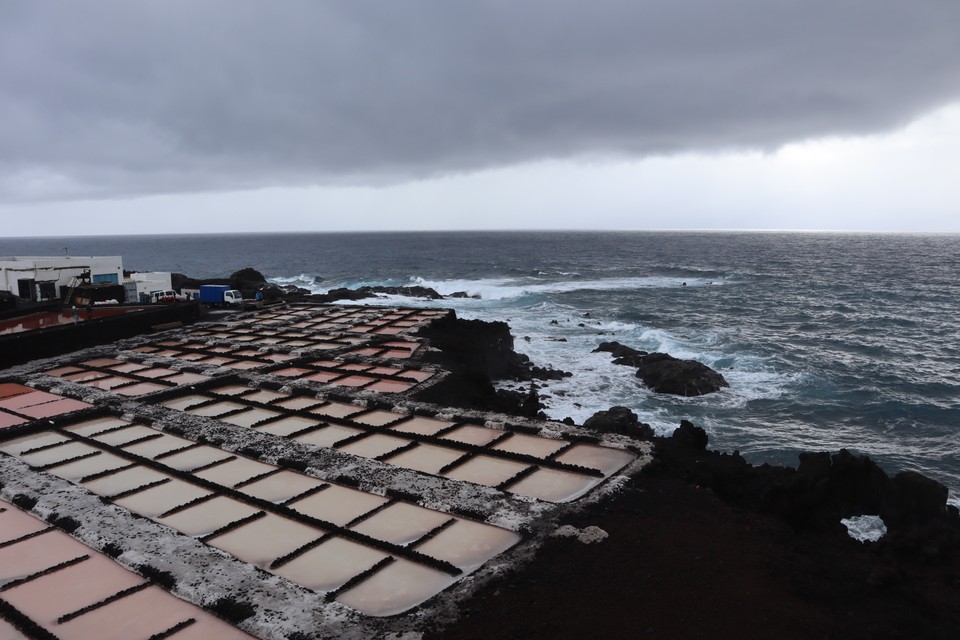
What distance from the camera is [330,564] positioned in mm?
8484

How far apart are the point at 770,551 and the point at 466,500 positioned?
15.9ft

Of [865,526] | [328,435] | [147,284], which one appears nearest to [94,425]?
[328,435]

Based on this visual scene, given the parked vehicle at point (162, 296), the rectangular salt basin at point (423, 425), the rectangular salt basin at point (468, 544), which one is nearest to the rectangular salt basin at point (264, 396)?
the rectangular salt basin at point (423, 425)

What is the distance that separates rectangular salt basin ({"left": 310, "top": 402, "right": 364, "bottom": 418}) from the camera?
50.0 feet

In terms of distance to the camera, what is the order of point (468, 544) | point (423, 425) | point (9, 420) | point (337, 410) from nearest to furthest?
point (468, 544)
point (423, 425)
point (9, 420)
point (337, 410)

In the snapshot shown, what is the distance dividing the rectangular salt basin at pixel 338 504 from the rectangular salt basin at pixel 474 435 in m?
2.98

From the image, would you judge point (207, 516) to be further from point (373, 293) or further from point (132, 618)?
point (373, 293)

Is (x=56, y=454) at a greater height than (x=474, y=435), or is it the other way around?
(x=474, y=435)

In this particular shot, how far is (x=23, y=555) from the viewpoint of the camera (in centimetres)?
888

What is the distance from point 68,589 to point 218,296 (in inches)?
1435

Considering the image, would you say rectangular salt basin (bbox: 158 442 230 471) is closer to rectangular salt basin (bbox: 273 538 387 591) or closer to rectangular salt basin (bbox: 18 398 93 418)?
rectangular salt basin (bbox: 273 538 387 591)

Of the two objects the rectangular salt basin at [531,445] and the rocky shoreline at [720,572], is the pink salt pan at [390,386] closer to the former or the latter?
the rectangular salt basin at [531,445]

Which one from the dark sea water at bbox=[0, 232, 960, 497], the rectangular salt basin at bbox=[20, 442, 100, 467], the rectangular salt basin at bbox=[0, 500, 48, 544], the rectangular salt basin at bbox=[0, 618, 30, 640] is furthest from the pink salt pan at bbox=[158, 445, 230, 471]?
the dark sea water at bbox=[0, 232, 960, 497]

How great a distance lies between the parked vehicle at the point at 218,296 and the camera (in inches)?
1596
